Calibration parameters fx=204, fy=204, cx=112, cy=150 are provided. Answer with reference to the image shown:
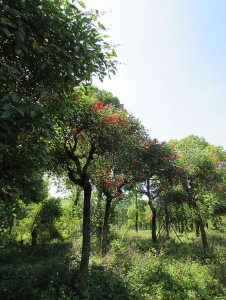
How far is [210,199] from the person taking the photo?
940 cm

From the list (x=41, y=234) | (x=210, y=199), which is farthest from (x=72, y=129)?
(x=41, y=234)

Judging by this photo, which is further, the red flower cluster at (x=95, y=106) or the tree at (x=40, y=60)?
the red flower cluster at (x=95, y=106)

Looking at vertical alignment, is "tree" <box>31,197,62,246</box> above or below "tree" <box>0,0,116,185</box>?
below

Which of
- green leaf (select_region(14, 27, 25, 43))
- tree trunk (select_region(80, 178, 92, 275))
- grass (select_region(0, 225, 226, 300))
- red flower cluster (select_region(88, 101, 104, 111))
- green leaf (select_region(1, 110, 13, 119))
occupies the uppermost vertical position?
red flower cluster (select_region(88, 101, 104, 111))

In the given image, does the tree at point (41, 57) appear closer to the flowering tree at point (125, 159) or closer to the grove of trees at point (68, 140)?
the grove of trees at point (68, 140)

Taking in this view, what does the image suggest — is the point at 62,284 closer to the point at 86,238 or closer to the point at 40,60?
the point at 86,238

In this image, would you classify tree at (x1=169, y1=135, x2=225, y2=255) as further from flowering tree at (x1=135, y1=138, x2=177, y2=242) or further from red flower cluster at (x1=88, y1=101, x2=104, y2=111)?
red flower cluster at (x1=88, y1=101, x2=104, y2=111)

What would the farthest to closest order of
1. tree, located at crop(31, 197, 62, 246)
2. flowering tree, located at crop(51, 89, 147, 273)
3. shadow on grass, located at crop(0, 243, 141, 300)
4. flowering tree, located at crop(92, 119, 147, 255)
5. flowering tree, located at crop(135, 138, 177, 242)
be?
1. tree, located at crop(31, 197, 62, 246)
2. flowering tree, located at crop(135, 138, 177, 242)
3. flowering tree, located at crop(92, 119, 147, 255)
4. flowering tree, located at crop(51, 89, 147, 273)
5. shadow on grass, located at crop(0, 243, 141, 300)

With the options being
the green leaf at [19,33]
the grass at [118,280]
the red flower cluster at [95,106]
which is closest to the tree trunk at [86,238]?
the grass at [118,280]

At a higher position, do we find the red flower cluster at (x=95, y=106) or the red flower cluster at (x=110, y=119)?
the red flower cluster at (x=95, y=106)

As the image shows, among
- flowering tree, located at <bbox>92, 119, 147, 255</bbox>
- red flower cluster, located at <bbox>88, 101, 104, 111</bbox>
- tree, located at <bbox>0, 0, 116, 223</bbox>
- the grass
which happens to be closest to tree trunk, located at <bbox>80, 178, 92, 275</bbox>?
the grass

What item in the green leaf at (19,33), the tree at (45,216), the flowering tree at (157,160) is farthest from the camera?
the tree at (45,216)

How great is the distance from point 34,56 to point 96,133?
12.2 ft

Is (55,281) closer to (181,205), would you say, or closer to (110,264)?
(110,264)
